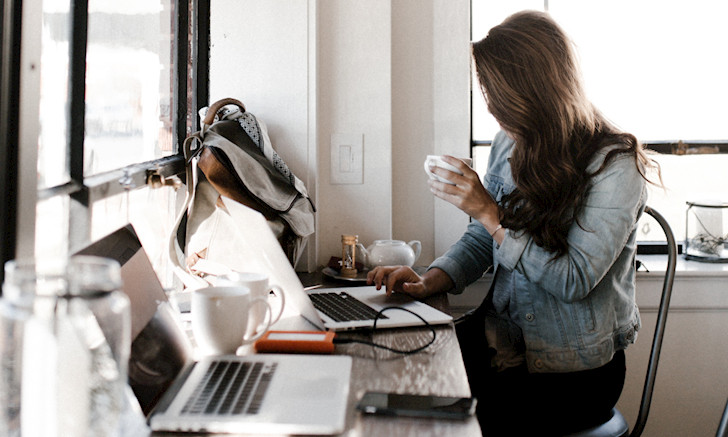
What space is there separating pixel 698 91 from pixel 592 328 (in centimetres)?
136

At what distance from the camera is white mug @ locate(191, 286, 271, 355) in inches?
41.1

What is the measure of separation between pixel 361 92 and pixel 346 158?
215mm

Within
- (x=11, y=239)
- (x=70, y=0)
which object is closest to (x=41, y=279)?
(x=11, y=239)

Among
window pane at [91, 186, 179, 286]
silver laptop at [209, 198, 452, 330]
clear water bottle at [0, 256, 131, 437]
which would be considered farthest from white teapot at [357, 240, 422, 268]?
clear water bottle at [0, 256, 131, 437]

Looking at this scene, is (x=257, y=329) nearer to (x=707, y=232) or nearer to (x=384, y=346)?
(x=384, y=346)

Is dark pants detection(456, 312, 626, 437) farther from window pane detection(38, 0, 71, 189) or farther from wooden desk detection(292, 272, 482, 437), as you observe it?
window pane detection(38, 0, 71, 189)

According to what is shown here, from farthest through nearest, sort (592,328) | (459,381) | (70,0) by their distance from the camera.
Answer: (592,328)
(70,0)
(459,381)

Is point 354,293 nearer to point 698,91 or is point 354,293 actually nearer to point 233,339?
point 233,339

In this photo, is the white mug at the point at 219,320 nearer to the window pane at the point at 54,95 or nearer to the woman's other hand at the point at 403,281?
the window pane at the point at 54,95

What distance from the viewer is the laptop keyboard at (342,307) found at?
132cm

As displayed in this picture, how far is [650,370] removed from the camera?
1.68m

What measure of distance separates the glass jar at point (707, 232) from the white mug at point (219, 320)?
1.84 meters

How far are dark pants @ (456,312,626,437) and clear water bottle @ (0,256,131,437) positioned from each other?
1053 millimetres

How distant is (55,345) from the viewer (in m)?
0.59
